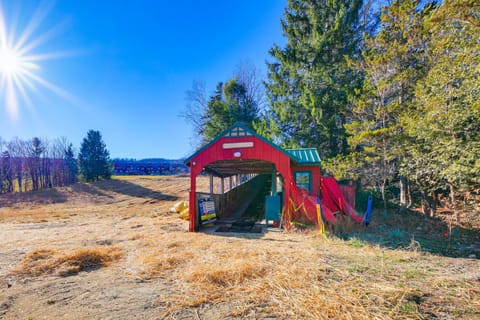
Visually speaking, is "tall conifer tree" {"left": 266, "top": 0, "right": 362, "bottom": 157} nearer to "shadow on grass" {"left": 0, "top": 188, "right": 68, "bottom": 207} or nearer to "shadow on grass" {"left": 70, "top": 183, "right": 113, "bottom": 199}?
"shadow on grass" {"left": 70, "top": 183, "right": 113, "bottom": 199}

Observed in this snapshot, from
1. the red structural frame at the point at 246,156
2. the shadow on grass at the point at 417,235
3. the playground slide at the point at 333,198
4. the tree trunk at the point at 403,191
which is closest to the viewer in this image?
the shadow on grass at the point at 417,235

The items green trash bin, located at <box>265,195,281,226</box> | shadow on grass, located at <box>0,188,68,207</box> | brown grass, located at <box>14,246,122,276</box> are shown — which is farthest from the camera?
shadow on grass, located at <box>0,188,68,207</box>

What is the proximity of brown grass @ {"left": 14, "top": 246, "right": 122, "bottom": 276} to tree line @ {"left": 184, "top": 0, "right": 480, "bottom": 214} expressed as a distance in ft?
33.3

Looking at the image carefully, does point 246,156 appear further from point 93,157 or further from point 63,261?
point 93,157

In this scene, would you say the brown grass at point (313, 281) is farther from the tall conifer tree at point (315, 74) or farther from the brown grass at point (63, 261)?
the tall conifer tree at point (315, 74)

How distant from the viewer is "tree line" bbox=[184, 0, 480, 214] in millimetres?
6352

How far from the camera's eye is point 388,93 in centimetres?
1005

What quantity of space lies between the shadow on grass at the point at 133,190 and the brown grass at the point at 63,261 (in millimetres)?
13025

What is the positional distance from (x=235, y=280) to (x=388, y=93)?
11019mm

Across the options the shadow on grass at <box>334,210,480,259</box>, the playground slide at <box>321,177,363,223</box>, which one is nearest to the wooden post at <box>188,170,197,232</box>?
the shadow on grass at <box>334,210,480,259</box>

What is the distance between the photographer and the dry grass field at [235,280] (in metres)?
2.83

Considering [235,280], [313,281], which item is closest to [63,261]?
[235,280]

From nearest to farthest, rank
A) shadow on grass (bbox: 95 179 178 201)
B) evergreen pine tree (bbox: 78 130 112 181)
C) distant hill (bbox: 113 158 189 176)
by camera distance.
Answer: shadow on grass (bbox: 95 179 178 201) < evergreen pine tree (bbox: 78 130 112 181) < distant hill (bbox: 113 158 189 176)

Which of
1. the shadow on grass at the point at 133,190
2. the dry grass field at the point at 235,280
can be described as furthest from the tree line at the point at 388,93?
the shadow on grass at the point at 133,190
